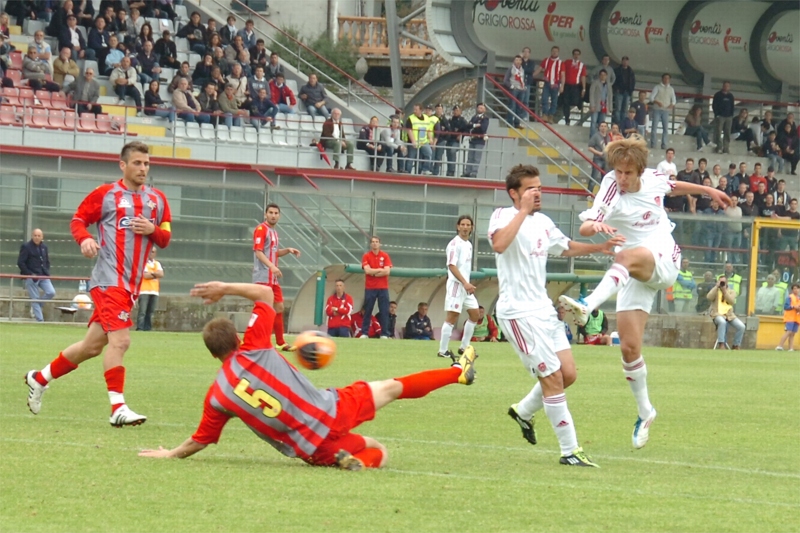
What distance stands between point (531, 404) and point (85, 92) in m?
21.5

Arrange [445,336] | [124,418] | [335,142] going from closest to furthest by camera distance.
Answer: [124,418]
[445,336]
[335,142]

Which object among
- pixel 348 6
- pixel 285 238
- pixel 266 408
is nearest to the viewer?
pixel 266 408

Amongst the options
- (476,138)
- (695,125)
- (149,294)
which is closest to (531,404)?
(149,294)

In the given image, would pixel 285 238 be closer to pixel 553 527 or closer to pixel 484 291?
pixel 484 291

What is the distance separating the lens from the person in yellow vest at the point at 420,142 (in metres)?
31.2

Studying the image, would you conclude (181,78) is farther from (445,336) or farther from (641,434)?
(641,434)


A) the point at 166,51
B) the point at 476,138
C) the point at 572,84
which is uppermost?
the point at 572,84

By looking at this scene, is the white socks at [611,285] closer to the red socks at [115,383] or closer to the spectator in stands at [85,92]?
the red socks at [115,383]

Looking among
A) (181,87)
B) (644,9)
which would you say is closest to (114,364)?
(181,87)

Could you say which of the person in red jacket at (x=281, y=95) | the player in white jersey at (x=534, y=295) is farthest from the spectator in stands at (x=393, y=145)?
the player in white jersey at (x=534, y=295)

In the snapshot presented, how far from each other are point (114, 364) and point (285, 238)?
1660cm

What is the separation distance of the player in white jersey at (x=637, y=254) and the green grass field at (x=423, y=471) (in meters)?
0.64

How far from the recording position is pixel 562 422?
813cm

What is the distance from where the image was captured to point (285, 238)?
26375 millimetres
